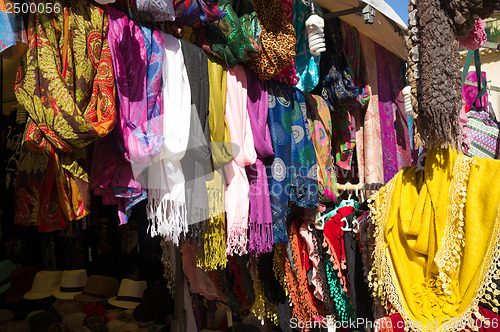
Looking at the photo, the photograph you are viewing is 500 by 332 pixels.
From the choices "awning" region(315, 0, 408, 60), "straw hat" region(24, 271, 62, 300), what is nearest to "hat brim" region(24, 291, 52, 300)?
"straw hat" region(24, 271, 62, 300)

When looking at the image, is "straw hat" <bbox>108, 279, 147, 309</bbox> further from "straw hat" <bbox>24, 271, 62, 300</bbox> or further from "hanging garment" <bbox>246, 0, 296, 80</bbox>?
"hanging garment" <bbox>246, 0, 296, 80</bbox>

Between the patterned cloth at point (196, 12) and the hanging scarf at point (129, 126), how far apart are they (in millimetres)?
235

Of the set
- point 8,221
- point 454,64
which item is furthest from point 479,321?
point 8,221

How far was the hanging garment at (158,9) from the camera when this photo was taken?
182cm

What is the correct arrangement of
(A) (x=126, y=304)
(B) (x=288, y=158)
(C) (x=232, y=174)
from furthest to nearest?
(A) (x=126, y=304), (B) (x=288, y=158), (C) (x=232, y=174)

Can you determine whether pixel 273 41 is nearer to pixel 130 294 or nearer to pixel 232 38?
pixel 232 38

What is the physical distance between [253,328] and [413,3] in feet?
7.33

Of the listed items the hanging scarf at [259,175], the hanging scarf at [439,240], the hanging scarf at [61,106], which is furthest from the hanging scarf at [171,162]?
the hanging scarf at [439,240]

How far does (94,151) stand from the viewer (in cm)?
180

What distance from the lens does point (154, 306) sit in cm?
314

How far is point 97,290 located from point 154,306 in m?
0.49

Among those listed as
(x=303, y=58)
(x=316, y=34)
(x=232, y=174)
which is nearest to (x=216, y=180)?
(x=232, y=174)

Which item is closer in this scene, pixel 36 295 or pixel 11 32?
pixel 11 32

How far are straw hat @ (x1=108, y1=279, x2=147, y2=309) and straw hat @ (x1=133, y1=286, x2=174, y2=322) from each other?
0.09 metres
